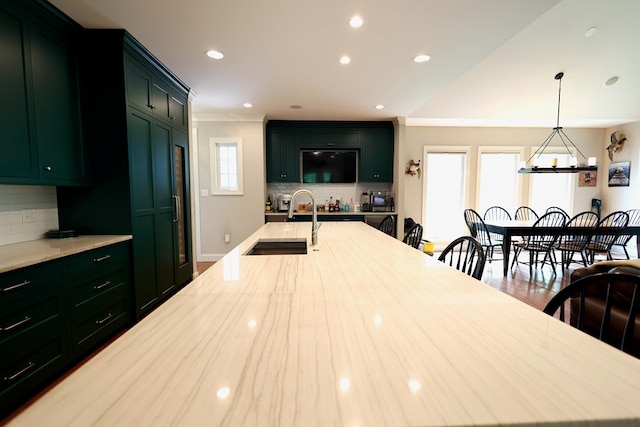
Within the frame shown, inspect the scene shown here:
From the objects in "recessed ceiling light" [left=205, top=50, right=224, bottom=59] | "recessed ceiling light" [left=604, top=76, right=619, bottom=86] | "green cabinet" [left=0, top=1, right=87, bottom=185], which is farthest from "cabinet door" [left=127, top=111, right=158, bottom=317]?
"recessed ceiling light" [left=604, top=76, right=619, bottom=86]

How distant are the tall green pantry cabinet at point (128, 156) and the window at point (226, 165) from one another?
5.83ft

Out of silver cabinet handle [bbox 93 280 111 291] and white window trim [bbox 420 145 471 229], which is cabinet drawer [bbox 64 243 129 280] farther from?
white window trim [bbox 420 145 471 229]

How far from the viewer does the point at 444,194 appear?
19.7ft

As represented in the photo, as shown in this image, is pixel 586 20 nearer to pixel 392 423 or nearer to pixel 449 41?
pixel 449 41

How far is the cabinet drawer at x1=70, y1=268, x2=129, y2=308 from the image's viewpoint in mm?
1930

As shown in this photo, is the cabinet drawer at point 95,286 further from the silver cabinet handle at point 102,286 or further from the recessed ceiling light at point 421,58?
the recessed ceiling light at point 421,58

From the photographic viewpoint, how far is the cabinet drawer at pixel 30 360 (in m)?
1.49

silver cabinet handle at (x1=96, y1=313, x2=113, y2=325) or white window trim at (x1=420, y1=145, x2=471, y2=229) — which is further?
white window trim at (x1=420, y1=145, x2=471, y2=229)

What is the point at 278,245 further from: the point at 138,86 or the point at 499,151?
the point at 499,151

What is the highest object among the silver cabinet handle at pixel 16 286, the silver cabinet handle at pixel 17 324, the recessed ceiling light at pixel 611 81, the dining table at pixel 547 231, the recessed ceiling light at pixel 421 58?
the recessed ceiling light at pixel 611 81

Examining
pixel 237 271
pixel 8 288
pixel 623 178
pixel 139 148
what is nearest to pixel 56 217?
pixel 139 148

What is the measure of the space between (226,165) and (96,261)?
10.2ft

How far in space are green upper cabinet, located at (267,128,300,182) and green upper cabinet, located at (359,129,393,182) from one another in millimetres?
1206

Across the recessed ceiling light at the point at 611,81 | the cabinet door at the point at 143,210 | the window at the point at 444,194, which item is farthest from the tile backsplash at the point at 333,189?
the recessed ceiling light at the point at 611,81
